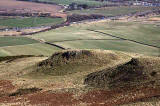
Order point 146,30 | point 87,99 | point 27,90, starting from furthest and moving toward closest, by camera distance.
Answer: point 146,30 < point 27,90 < point 87,99

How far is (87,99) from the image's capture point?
102 feet

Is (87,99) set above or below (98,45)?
above

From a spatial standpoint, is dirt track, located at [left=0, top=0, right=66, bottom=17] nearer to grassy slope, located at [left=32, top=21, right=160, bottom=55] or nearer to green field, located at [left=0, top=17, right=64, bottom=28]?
green field, located at [left=0, top=17, right=64, bottom=28]

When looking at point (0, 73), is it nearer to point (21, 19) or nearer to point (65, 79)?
point (65, 79)

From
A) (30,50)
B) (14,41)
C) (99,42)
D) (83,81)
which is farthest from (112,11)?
(83,81)

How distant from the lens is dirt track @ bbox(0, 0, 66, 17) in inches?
6914

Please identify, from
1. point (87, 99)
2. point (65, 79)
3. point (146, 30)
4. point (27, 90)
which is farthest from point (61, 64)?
point (146, 30)

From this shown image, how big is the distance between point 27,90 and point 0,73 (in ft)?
54.1

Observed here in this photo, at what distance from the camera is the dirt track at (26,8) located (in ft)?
576

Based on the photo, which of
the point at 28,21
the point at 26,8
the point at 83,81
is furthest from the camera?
the point at 26,8

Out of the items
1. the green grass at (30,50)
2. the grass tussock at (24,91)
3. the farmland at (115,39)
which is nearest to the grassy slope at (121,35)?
the farmland at (115,39)

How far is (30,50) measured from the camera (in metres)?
84.4

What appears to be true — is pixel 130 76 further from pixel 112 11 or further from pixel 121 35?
pixel 112 11

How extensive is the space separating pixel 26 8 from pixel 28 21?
1454 inches
